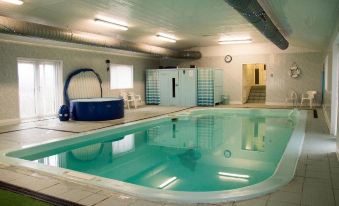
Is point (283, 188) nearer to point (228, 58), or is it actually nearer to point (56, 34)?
point (56, 34)

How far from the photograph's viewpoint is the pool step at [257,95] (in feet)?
48.9

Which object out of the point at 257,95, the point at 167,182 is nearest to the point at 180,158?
the point at 167,182

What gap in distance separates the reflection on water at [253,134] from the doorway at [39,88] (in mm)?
6286

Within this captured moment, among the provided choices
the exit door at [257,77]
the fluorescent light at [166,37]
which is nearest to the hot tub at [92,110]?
the fluorescent light at [166,37]

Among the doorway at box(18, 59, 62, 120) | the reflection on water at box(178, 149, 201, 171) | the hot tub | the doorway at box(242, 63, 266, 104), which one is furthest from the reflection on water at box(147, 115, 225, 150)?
the doorway at box(242, 63, 266, 104)

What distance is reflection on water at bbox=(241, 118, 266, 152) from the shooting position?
6213 millimetres

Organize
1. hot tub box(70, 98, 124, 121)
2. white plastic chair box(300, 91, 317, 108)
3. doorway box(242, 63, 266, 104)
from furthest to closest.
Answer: doorway box(242, 63, 266, 104), white plastic chair box(300, 91, 317, 108), hot tub box(70, 98, 124, 121)

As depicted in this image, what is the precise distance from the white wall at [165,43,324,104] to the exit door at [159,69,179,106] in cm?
207

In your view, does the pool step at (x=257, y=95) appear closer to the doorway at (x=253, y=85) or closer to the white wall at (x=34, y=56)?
the doorway at (x=253, y=85)

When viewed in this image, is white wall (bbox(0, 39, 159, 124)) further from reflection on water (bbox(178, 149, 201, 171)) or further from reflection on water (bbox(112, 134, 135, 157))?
reflection on water (bbox(178, 149, 201, 171))

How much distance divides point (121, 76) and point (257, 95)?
Result: 7594 millimetres

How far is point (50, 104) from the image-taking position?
955 cm

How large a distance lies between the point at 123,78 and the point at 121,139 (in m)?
6.27

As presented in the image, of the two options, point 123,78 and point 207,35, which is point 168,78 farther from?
point 207,35
